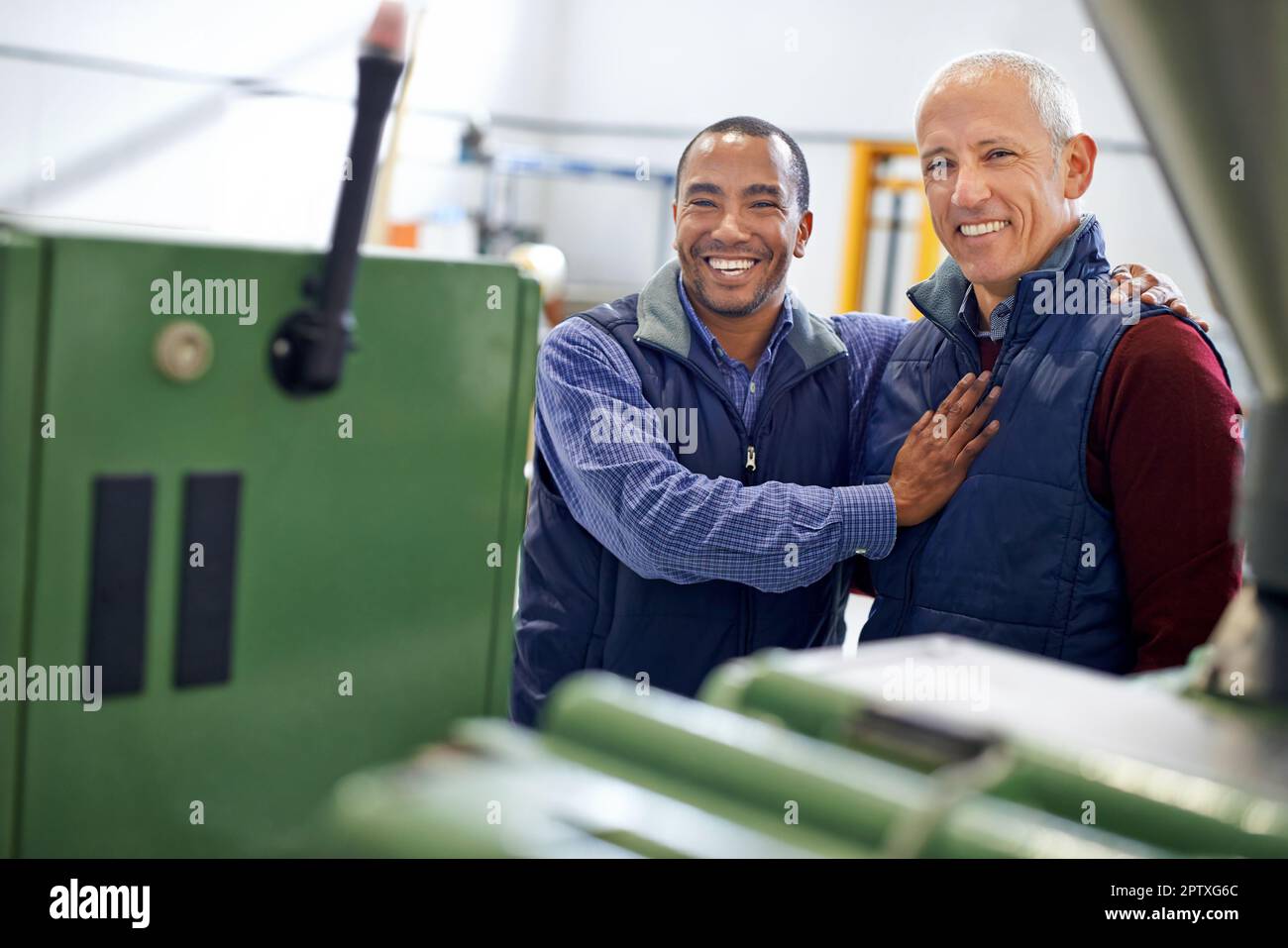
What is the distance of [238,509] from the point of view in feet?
3.64

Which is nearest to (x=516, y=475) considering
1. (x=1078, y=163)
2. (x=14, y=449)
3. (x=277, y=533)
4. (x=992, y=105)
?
(x=277, y=533)

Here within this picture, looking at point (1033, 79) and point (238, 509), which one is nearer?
point (238, 509)

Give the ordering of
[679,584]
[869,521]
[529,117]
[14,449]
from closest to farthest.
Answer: [14,449] → [869,521] → [679,584] → [529,117]

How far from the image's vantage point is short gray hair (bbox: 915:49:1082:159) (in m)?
1.92

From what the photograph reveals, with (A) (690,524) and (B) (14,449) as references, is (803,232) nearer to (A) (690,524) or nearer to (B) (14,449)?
(A) (690,524)

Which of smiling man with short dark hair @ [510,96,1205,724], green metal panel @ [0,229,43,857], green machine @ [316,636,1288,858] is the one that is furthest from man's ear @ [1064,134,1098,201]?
green metal panel @ [0,229,43,857]

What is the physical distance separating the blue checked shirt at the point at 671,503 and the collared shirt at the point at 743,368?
0.06ft

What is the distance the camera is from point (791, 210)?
223cm

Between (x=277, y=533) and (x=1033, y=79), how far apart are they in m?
1.36

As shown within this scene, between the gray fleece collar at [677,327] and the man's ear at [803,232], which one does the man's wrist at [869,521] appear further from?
the man's ear at [803,232]

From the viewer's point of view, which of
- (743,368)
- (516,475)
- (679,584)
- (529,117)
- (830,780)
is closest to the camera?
(830,780)

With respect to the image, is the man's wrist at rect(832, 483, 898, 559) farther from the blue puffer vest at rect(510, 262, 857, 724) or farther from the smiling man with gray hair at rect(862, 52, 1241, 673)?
the blue puffer vest at rect(510, 262, 857, 724)

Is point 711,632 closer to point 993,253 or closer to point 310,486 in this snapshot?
point 993,253
